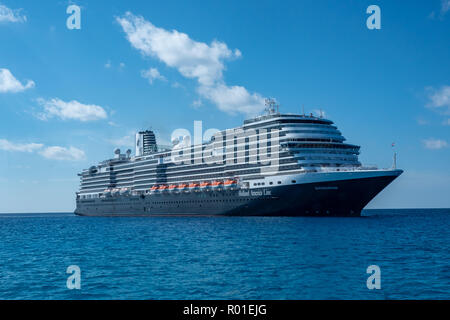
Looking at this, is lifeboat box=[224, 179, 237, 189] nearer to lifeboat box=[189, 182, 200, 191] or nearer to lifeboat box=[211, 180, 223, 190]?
lifeboat box=[211, 180, 223, 190]

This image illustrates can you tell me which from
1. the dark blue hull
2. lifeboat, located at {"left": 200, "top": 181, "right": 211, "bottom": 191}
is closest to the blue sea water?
the dark blue hull

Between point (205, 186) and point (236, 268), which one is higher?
point (205, 186)

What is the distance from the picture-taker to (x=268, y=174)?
63.7 metres

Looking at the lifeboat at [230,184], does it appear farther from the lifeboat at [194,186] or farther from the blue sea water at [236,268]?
the blue sea water at [236,268]

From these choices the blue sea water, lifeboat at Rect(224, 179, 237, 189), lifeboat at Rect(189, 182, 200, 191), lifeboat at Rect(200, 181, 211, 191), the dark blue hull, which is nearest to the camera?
the blue sea water

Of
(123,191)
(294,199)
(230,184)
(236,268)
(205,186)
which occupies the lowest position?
(236,268)

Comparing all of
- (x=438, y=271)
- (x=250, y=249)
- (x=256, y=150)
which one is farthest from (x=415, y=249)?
(x=256, y=150)

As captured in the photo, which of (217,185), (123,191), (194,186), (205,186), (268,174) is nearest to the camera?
(268,174)

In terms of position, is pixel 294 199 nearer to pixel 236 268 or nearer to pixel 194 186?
pixel 194 186

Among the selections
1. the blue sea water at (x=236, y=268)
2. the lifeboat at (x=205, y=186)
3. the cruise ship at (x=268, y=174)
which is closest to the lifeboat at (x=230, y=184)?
the cruise ship at (x=268, y=174)

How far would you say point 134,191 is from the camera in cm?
9969

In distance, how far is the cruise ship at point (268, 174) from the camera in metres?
58.3

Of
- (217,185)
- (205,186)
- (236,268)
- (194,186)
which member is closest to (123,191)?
(194,186)

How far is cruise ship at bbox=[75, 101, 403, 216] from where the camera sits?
191 ft
